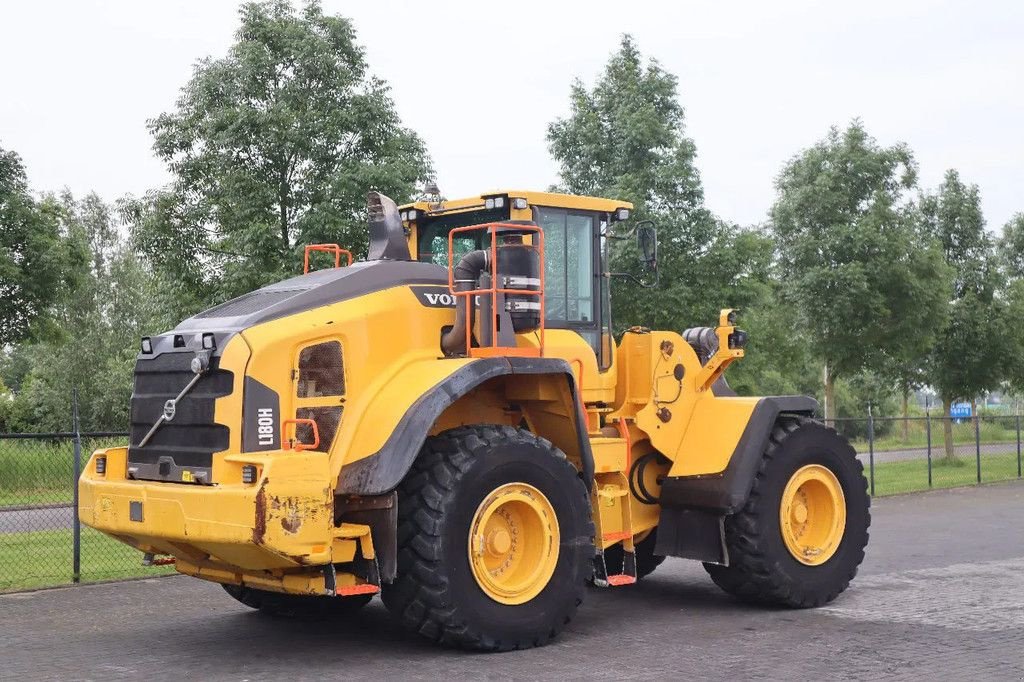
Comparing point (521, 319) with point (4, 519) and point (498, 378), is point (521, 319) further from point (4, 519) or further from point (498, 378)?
point (4, 519)

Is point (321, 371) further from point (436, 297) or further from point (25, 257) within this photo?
point (25, 257)

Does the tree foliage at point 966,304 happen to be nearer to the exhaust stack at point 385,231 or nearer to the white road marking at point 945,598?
the white road marking at point 945,598

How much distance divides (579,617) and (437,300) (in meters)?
2.80

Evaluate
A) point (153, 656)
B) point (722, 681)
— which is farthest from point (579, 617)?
point (153, 656)

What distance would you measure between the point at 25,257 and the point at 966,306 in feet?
62.4

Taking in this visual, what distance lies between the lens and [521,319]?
8883 millimetres

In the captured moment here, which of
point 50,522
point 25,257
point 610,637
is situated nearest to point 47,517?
point 50,522

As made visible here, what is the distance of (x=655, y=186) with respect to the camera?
20984 millimetres

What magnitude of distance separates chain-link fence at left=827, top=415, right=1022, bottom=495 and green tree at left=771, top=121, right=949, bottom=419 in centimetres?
171

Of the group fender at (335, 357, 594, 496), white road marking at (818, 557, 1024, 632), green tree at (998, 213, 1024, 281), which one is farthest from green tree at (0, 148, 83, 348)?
green tree at (998, 213, 1024, 281)

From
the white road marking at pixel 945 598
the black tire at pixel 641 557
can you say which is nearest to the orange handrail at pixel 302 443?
the black tire at pixel 641 557

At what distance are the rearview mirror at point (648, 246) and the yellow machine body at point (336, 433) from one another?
0.66 m

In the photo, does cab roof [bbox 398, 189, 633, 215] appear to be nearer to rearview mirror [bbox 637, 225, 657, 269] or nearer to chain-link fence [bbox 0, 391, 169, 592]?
rearview mirror [bbox 637, 225, 657, 269]

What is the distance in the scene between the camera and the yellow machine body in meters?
7.62
